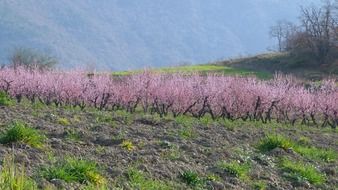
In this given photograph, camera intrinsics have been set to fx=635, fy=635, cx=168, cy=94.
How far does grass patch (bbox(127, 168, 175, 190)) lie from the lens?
715cm

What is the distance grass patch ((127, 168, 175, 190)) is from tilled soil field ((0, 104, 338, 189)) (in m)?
0.01

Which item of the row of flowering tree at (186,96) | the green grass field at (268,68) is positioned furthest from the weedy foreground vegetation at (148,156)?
the green grass field at (268,68)

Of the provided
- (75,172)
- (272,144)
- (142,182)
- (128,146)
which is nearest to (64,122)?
(128,146)

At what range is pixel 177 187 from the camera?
24.8 ft

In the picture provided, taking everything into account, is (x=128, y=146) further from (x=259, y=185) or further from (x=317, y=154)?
(x=317, y=154)

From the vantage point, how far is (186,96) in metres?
23.8

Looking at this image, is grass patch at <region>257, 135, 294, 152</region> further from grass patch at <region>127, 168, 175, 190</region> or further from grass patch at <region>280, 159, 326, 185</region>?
grass patch at <region>127, 168, 175, 190</region>

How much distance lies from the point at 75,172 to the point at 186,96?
667 inches

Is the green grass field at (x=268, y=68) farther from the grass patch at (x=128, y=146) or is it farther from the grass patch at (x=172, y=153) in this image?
the grass patch at (x=128, y=146)

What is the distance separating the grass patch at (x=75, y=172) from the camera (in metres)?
6.82

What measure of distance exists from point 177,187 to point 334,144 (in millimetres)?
8242

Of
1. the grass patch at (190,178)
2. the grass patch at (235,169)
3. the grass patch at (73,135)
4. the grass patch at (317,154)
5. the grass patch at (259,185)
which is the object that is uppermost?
the grass patch at (73,135)

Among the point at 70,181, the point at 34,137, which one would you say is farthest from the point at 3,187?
the point at 34,137

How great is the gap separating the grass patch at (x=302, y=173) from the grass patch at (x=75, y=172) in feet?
11.1
